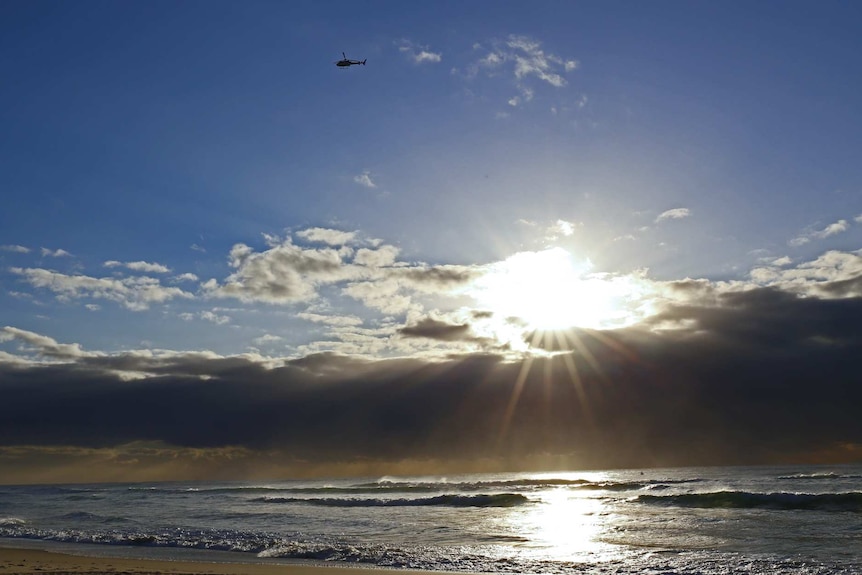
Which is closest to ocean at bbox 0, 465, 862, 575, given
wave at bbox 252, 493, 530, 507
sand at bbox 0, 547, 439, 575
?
sand at bbox 0, 547, 439, 575

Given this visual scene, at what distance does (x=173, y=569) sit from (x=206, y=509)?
28.3 m

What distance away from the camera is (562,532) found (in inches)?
1003

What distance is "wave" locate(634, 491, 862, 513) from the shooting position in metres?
34.1

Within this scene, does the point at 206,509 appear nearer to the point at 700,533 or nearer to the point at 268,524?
the point at 268,524

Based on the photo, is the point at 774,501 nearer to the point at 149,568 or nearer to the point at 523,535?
the point at 523,535

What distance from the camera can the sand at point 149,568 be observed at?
54.7 ft

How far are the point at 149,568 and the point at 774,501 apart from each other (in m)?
33.1

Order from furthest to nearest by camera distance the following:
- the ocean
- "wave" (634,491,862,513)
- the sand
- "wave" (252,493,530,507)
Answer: "wave" (252,493,530,507)
"wave" (634,491,862,513)
the ocean
the sand

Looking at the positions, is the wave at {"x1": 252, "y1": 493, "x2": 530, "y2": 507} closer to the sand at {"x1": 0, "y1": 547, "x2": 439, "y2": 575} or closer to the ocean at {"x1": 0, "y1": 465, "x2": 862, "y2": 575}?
the ocean at {"x1": 0, "y1": 465, "x2": 862, "y2": 575}

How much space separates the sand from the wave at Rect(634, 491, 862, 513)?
26277mm

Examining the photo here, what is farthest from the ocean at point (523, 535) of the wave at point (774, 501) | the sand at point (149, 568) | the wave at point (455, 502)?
the wave at point (455, 502)

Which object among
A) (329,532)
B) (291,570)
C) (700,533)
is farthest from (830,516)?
(291,570)

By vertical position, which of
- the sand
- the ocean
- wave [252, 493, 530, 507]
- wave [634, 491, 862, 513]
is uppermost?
the sand

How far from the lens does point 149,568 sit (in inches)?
687
